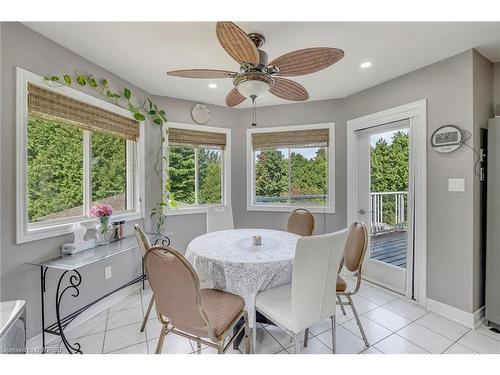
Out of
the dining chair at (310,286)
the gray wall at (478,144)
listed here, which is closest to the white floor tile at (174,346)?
the dining chair at (310,286)

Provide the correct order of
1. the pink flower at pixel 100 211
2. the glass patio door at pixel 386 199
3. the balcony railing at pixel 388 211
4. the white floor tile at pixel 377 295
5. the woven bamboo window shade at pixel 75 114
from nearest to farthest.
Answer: the woven bamboo window shade at pixel 75 114 < the pink flower at pixel 100 211 < the white floor tile at pixel 377 295 < the glass patio door at pixel 386 199 < the balcony railing at pixel 388 211

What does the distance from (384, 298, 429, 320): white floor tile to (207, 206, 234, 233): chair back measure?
1.96 metres

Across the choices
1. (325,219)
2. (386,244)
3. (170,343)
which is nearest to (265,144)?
(325,219)

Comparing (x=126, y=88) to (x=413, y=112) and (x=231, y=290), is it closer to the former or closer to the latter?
(x=231, y=290)

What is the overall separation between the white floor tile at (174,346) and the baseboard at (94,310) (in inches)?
30.9

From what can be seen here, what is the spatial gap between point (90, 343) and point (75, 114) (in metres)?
1.94

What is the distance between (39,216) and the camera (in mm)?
1982

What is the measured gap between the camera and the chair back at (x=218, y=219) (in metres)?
2.97

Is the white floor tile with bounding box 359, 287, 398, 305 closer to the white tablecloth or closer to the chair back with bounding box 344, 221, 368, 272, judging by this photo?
the chair back with bounding box 344, 221, 368, 272

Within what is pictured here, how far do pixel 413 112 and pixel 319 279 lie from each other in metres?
2.16

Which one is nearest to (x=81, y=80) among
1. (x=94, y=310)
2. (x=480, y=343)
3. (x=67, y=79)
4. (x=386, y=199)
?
(x=67, y=79)

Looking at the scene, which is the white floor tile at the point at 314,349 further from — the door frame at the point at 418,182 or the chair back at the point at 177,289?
the door frame at the point at 418,182

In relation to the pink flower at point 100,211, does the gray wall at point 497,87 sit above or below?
above

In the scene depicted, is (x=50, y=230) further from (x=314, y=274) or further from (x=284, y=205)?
(x=284, y=205)
